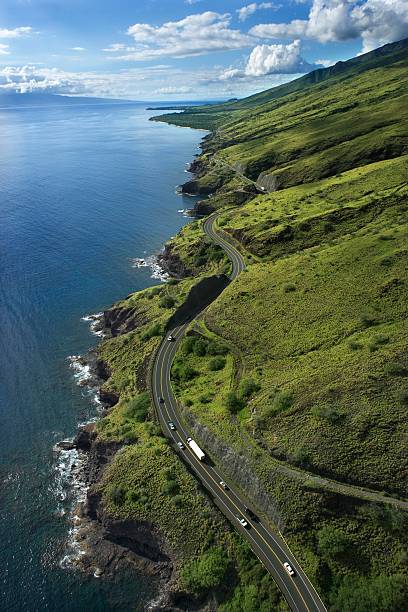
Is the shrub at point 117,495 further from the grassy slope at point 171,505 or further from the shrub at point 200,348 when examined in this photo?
the shrub at point 200,348

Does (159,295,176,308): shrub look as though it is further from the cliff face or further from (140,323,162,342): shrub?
the cliff face

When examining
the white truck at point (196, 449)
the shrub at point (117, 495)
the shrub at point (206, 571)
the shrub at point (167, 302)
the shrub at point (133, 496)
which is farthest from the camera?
the shrub at point (167, 302)

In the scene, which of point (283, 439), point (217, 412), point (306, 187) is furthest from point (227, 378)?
point (306, 187)

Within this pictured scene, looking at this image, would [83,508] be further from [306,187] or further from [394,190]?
[306,187]

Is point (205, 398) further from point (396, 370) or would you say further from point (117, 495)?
point (396, 370)

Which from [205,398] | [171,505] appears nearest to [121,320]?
[205,398]

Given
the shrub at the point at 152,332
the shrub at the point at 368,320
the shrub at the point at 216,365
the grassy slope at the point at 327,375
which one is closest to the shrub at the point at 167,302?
the shrub at the point at 152,332

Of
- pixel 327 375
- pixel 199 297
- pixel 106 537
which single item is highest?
pixel 199 297
